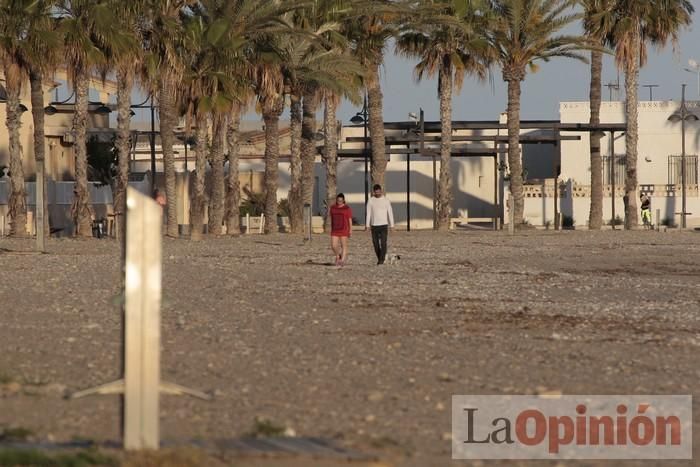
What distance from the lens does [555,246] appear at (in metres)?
36.5

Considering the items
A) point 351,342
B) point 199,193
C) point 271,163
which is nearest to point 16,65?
point 199,193

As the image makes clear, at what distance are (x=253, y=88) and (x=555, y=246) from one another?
1135 centimetres

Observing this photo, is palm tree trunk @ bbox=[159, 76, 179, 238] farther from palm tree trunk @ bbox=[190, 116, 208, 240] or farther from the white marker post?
the white marker post

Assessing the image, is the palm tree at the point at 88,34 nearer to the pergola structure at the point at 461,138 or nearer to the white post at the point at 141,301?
the pergola structure at the point at 461,138

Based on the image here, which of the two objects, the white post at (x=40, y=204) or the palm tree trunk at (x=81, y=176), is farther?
the palm tree trunk at (x=81, y=176)

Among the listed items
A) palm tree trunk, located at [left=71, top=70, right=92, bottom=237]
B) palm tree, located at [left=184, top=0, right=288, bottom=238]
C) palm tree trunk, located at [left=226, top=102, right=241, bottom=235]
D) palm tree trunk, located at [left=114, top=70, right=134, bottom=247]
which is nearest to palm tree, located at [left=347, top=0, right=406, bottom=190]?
palm tree trunk, located at [left=226, top=102, right=241, bottom=235]

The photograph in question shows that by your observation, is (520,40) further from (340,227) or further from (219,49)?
(340,227)

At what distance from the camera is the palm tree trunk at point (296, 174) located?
155 feet

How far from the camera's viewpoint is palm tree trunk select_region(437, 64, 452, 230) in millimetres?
48969

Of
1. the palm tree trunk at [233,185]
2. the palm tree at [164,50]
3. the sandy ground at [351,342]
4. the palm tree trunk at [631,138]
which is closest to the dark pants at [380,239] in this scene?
the sandy ground at [351,342]

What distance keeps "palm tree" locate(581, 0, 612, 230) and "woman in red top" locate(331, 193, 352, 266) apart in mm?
26360

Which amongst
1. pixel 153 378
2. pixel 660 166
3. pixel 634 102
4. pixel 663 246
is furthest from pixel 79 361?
pixel 660 166

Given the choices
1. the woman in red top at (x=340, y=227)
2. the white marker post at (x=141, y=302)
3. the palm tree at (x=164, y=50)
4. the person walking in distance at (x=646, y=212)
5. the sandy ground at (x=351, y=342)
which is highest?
the palm tree at (x=164, y=50)

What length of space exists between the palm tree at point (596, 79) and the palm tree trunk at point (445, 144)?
5.17 m
